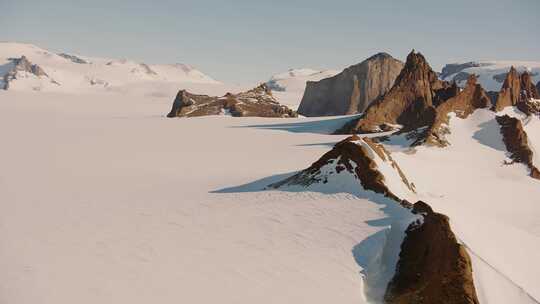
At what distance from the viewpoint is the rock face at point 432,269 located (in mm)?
11586

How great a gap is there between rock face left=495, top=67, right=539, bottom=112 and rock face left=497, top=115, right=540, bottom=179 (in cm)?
526

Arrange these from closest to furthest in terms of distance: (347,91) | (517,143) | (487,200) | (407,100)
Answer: (487,200), (517,143), (407,100), (347,91)

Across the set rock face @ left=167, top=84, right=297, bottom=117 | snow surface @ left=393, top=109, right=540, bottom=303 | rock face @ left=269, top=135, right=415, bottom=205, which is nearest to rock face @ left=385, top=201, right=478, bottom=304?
snow surface @ left=393, top=109, right=540, bottom=303

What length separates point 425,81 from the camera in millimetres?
64875

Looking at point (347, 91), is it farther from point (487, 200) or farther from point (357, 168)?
point (357, 168)

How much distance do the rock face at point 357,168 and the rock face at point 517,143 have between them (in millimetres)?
21590

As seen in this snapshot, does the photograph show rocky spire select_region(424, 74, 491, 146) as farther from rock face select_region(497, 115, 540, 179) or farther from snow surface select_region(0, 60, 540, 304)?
snow surface select_region(0, 60, 540, 304)

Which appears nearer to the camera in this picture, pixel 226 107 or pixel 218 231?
pixel 218 231

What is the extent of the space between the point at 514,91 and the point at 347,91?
8209 cm

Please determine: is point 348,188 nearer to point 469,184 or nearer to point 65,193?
point 65,193

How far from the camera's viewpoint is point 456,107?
44.6 metres

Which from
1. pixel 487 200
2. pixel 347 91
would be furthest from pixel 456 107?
pixel 347 91

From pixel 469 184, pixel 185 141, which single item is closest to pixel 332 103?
pixel 185 141

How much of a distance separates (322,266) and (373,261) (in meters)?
1.75
